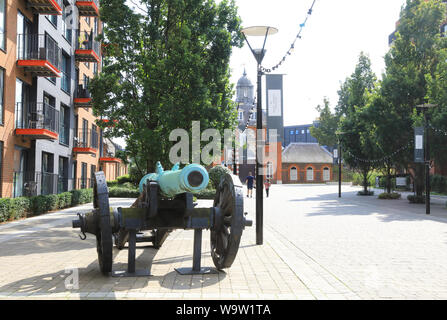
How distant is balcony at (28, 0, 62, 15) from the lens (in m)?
17.9

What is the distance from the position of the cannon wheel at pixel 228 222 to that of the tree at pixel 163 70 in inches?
306

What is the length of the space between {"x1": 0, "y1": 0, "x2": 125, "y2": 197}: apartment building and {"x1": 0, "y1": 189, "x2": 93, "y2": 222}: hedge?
0.84 metres

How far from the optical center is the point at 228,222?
6.48 meters

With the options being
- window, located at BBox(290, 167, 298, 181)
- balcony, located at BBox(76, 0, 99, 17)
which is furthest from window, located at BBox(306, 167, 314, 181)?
balcony, located at BBox(76, 0, 99, 17)

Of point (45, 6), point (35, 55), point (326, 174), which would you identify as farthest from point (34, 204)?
point (326, 174)

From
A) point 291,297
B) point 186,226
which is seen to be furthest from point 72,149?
point 291,297

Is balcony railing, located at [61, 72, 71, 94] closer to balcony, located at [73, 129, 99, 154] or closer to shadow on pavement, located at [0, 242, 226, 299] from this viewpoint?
balcony, located at [73, 129, 99, 154]

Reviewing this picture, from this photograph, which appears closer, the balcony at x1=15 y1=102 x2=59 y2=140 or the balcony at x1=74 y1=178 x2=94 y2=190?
the balcony at x1=15 y1=102 x2=59 y2=140

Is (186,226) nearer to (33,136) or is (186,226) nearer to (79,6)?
(33,136)

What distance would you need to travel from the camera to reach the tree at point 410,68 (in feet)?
81.8

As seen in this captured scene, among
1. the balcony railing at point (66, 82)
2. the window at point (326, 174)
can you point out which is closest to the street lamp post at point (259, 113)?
the balcony railing at point (66, 82)

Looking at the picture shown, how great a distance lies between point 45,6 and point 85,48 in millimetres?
8242

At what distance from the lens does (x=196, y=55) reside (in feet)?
48.0

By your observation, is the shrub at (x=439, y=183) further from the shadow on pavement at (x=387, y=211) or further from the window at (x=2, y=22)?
the window at (x=2, y=22)
